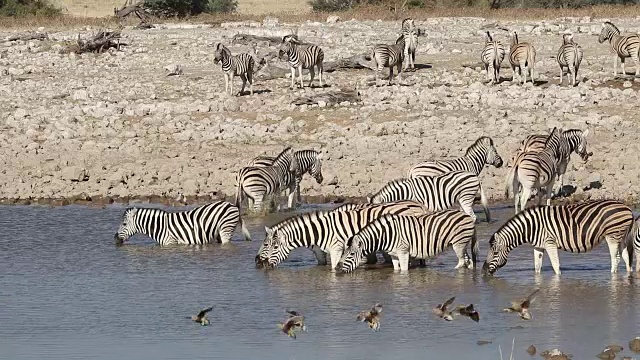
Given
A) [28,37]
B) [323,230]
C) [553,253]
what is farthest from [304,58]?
[553,253]

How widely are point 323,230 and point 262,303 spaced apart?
151cm

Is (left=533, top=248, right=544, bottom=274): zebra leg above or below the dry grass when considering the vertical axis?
below

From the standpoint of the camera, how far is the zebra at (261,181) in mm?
14492

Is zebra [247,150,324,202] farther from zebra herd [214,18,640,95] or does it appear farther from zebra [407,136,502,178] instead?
zebra herd [214,18,640,95]

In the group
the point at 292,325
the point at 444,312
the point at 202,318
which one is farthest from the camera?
the point at 202,318

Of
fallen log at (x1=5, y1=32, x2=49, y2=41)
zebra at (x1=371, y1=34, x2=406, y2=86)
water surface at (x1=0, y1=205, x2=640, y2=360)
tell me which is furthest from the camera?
fallen log at (x1=5, y1=32, x2=49, y2=41)

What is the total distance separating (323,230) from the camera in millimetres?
11742

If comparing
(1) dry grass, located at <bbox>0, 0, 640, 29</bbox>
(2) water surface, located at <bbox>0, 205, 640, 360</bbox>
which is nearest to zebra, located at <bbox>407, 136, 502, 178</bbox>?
(2) water surface, located at <bbox>0, 205, 640, 360</bbox>

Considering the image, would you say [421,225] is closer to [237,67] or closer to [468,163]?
[468,163]

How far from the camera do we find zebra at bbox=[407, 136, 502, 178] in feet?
46.8

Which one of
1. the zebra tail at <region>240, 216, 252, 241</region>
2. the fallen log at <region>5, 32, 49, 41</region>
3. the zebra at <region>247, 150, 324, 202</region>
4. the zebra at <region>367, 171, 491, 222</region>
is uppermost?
the fallen log at <region>5, 32, 49, 41</region>

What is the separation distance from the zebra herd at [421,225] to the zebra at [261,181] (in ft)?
0.04

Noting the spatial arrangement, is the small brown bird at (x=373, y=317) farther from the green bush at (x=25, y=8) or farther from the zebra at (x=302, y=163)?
the green bush at (x=25, y=8)

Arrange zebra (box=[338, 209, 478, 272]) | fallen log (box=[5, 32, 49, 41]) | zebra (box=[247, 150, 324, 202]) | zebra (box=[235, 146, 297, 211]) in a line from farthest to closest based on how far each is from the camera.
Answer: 1. fallen log (box=[5, 32, 49, 41])
2. zebra (box=[247, 150, 324, 202])
3. zebra (box=[235, 146, 297, 211])
4. zebra (box=[338, 209, 478, 272])
